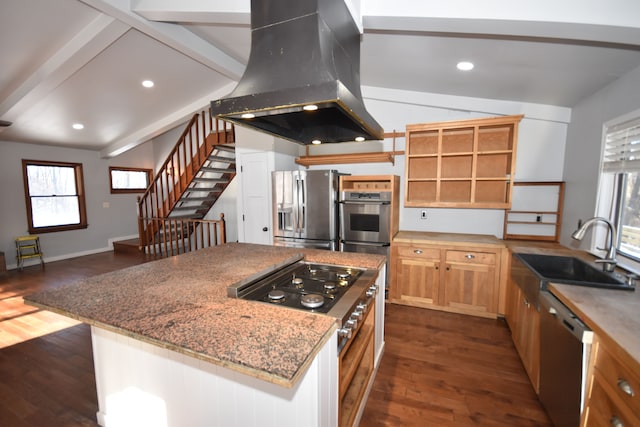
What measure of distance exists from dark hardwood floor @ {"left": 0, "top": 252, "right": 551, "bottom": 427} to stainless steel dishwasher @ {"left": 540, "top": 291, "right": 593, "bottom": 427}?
10.1 inches

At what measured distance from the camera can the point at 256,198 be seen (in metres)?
4.08

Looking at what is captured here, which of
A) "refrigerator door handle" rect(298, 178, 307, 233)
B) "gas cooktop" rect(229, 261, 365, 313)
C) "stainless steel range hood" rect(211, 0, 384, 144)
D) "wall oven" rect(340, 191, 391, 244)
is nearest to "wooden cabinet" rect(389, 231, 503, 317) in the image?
"wall oven" rect(340, 191, 391, 244)

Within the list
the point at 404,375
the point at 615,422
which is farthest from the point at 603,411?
the point at 404,375

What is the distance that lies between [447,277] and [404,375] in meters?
1.37

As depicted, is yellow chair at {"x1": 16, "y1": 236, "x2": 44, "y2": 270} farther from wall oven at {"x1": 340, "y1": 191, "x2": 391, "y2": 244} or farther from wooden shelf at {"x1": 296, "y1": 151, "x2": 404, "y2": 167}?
wall oven at {"x1": 340, "y1": 191, "x2": 391, "y2": 244}

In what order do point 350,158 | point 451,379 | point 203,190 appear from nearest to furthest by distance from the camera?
point 451,379
point 350,158
point 203,190

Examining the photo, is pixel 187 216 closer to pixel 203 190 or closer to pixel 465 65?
pixel 203 190

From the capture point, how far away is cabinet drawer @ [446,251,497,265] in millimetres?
2963

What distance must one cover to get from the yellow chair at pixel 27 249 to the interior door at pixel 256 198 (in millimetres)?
4324

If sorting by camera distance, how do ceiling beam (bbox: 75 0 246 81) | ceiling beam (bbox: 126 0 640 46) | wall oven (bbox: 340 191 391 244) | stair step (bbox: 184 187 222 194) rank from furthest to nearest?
stair step (bbox: 184 187 222 194)
wall oven (bbox: 340 191 391 244)
ceiling beam (bbox: 75 0 246 81)
ceiling beam (bbox: 126 0 640 46)

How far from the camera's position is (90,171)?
20.1 ft

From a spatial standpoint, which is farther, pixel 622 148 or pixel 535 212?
pixel 535 212

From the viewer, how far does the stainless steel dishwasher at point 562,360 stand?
4.39 ft

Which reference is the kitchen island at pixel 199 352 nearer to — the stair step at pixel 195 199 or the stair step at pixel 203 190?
the stair step at pixel 203 190
